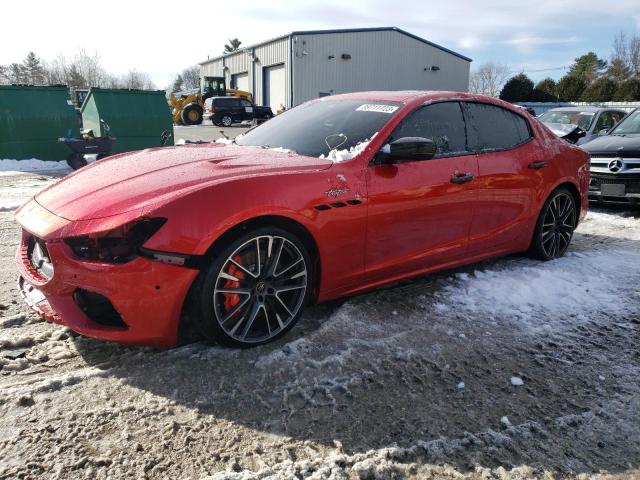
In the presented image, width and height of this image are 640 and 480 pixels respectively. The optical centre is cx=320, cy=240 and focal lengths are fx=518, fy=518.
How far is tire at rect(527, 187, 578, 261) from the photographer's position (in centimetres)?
478

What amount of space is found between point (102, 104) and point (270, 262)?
10.9m

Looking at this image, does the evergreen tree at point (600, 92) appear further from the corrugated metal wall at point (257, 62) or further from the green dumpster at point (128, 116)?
the green dumpster at point (128, 116)

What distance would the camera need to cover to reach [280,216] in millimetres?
2945

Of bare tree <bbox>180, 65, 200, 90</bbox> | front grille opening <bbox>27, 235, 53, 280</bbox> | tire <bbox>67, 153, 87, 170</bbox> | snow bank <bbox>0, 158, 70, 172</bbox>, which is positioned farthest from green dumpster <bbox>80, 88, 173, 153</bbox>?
bare tree <bbox>180, 65, 200, 90</bbox>

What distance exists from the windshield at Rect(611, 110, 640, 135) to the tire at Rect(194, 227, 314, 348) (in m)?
7.50

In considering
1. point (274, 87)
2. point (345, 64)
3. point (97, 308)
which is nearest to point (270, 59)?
point (274, 87)

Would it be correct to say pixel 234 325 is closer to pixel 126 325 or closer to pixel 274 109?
pixel 126 325

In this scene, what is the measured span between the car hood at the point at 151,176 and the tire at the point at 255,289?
0.41 meters

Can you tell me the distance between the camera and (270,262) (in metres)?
2.99

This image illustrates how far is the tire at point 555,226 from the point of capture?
15.7ft

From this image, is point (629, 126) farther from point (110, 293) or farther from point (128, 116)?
point (128, 116)

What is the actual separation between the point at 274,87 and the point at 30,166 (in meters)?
25.9

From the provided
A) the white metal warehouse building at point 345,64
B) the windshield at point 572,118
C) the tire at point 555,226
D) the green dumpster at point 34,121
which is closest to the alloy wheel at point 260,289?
the tire at point 555,226

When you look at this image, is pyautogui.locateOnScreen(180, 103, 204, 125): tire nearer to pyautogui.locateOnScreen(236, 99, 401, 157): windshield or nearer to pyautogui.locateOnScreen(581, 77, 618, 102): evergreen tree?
pyautogui.locateOnScreen(581, 77, 618, 102): evergreen tree
